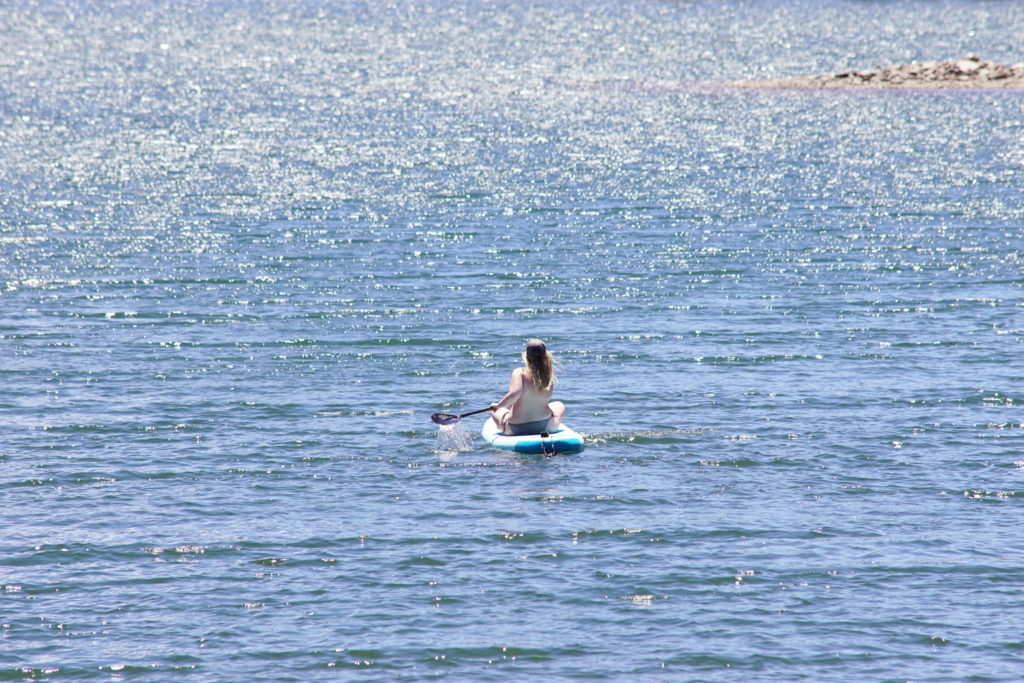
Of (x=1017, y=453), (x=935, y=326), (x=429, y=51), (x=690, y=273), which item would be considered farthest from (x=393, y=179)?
(x=429, y=51)

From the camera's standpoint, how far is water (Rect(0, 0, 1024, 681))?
13336 millimetres

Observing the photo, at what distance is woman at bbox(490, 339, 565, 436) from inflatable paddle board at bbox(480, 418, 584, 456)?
6.9 inches

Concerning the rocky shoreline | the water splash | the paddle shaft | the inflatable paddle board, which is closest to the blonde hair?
the inflatable paddle board

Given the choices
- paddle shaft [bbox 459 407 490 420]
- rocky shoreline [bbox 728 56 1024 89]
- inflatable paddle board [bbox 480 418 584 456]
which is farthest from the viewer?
rocky shoreline [bbox 728 56 1024 89]

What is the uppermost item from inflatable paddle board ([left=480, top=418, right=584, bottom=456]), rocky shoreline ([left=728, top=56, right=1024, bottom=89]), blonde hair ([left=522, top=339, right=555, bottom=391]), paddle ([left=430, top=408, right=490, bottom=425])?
rocky shoreline ([left=728, top=56, right=1024, bottom=89])

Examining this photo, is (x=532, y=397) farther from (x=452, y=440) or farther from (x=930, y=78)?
(x=930, y=78)

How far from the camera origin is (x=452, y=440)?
18891 millimetres

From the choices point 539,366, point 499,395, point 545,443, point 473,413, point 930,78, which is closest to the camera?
point 545,443

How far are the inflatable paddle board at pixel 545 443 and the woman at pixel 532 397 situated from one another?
0.58ft

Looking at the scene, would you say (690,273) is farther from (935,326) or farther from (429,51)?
(429,51)

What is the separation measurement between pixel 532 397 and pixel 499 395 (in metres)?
2.60

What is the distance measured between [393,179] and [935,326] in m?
23.7

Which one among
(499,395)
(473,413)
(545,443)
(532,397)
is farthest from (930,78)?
(545,443)

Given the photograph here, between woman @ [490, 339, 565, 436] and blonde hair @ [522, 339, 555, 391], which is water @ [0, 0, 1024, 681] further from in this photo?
blonde hair @ [522, 339, 555, 391]
